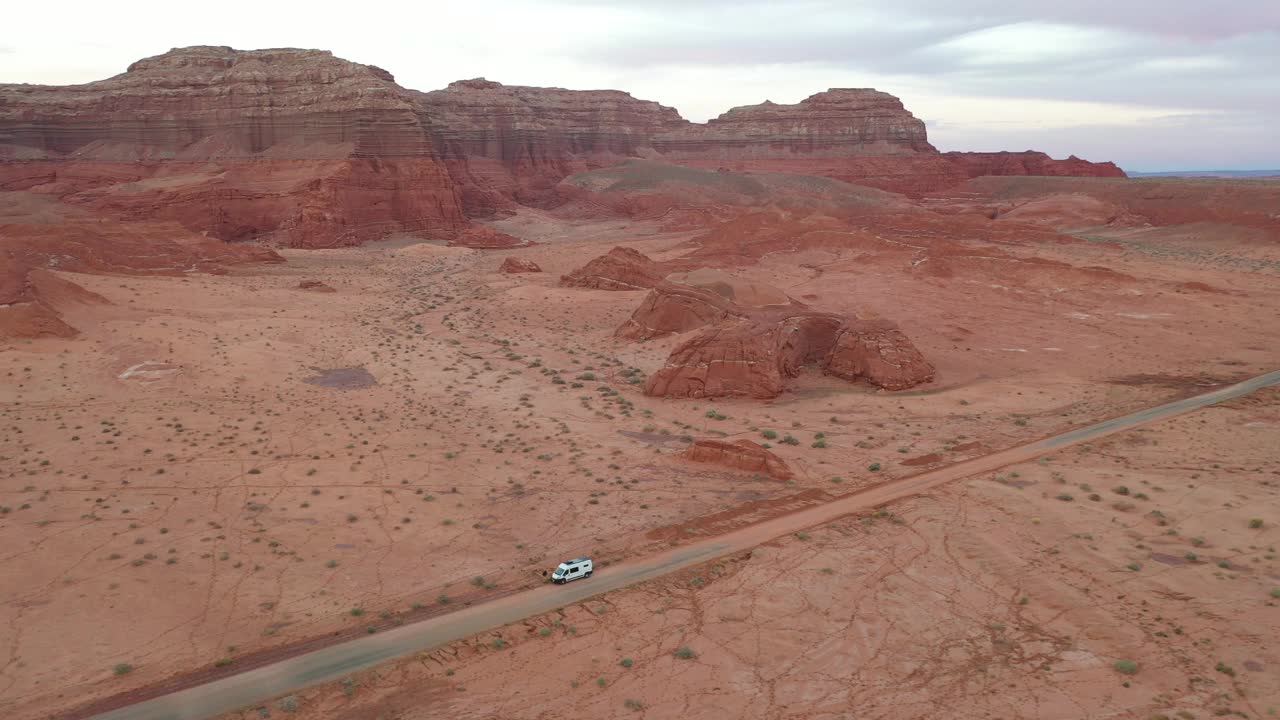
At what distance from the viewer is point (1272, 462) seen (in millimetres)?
18594

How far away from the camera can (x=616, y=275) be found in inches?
1688

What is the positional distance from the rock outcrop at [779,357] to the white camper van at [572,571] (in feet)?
37.1

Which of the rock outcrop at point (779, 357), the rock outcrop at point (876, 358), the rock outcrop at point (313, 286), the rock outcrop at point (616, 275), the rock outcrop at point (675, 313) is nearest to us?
the rock outcrop at point (779, 357)

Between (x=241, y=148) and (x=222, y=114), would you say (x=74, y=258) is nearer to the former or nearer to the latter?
(x=241, y=148)

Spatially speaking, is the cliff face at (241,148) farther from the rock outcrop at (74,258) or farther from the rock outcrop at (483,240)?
the rock outcrop at (74,258)

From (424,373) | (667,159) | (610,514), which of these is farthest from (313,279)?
(667,159)

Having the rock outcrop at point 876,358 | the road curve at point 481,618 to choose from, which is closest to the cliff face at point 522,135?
the rock outcrop at point 876,358

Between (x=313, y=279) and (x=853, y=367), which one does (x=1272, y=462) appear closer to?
(x=853, y=367)

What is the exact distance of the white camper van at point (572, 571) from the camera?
541 inches

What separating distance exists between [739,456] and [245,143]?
56004 mm

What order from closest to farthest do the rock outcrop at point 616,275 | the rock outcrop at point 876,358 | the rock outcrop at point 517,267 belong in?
the rock outcrop at point 876,358
the rock outcrop at point 616,275
the rock outcrop at point 517,267

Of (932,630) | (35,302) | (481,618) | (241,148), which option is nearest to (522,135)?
(241,148)

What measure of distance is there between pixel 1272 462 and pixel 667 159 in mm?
105552

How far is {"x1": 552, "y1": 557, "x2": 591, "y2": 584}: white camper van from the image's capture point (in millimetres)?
13734
